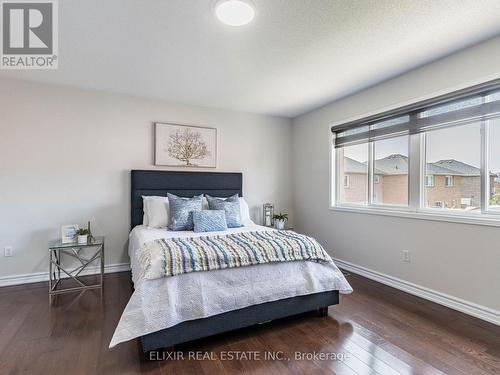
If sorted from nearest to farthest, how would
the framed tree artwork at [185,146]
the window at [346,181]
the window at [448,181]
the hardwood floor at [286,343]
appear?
1. the hardwood floor at [286,343]
2. the window at [448,181]
3. the framed tree artwork at [185,146]
4. the window at [346,181]

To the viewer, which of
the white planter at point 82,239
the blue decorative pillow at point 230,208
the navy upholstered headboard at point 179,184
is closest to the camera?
the white planter at point 82,239

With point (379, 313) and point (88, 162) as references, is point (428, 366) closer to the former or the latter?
point (379, 313)

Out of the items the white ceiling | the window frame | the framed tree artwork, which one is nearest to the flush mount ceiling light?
the white ceiling

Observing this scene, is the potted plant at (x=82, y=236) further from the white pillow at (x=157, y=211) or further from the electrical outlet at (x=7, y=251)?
the electrical outlet at (x=7, y=251)

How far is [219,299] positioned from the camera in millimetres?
1919

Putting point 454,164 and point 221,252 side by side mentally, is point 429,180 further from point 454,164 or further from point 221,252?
point 221,252

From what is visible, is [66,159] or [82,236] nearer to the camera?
[82,236]

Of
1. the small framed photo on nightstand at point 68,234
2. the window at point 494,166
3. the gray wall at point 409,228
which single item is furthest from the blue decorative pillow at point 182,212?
the window at point 494,166

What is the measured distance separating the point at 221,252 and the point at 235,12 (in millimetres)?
1758

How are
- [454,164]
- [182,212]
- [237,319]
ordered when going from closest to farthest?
[237,319]
[454,164]
[182,212]

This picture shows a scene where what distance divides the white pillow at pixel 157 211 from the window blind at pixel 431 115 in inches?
104

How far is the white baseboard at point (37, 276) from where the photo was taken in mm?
3037

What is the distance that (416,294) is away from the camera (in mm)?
2783

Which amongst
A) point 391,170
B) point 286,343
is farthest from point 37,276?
point 391,170
